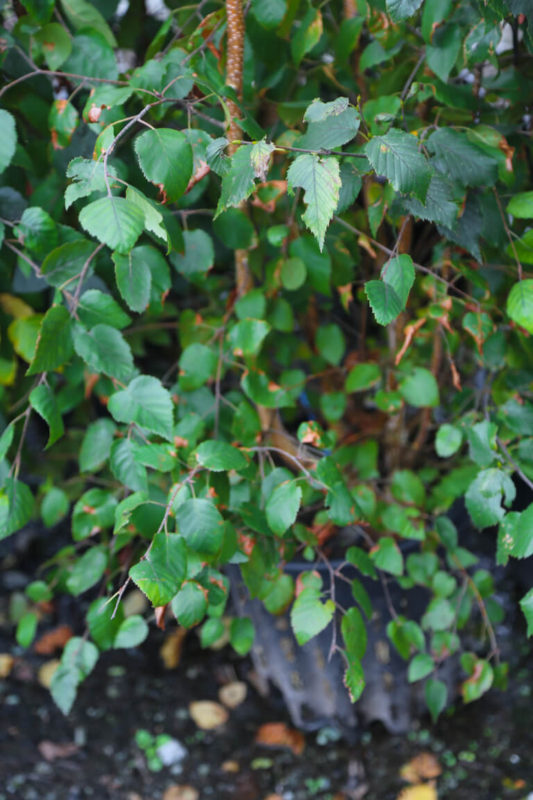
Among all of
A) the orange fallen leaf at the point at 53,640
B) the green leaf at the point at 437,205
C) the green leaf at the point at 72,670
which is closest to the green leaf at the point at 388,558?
the green leaf at the point at 72,670

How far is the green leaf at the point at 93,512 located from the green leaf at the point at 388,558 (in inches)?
16.7

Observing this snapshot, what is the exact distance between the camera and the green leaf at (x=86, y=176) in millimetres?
656

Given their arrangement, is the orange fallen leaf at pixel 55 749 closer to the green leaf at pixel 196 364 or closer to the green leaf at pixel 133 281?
the green leaf at pixel 196 364

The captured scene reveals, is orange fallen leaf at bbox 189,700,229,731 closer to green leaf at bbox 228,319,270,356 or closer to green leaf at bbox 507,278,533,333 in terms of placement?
green leaf at bbox 228,319,270,356

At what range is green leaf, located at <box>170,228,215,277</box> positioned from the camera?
972mm

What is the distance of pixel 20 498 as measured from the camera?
2.86 feet

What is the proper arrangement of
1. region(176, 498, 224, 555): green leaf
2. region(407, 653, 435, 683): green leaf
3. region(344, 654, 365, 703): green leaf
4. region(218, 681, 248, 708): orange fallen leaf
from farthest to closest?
region(218, 681, 248, 708): orange fallen leaf → region(407, 653, 435, 683): green leaf → region(344, 654, 365, 703): green leaf → region(176, 498, 224, 555): green leaf

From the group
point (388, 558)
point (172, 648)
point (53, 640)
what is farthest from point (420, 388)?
point (53, 640)

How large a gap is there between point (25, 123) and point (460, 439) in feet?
2.74

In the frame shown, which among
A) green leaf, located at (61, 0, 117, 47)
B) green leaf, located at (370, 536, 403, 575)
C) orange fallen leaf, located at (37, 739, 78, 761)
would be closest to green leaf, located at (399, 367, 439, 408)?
green leaf, located at (370, 536, 403, 575)

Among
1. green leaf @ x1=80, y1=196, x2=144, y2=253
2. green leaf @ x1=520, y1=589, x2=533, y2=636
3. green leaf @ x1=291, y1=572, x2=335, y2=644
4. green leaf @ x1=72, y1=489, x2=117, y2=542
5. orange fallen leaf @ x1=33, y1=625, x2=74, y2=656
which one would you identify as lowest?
orange fallen leaf @ x1=33, y1=625, x2=74, y2=656

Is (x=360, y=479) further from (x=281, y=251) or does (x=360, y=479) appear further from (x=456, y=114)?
(x=456, y=114)

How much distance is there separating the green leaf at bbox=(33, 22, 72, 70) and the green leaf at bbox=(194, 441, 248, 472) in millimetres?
535

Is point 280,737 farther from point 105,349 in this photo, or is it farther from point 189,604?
point 105,349
